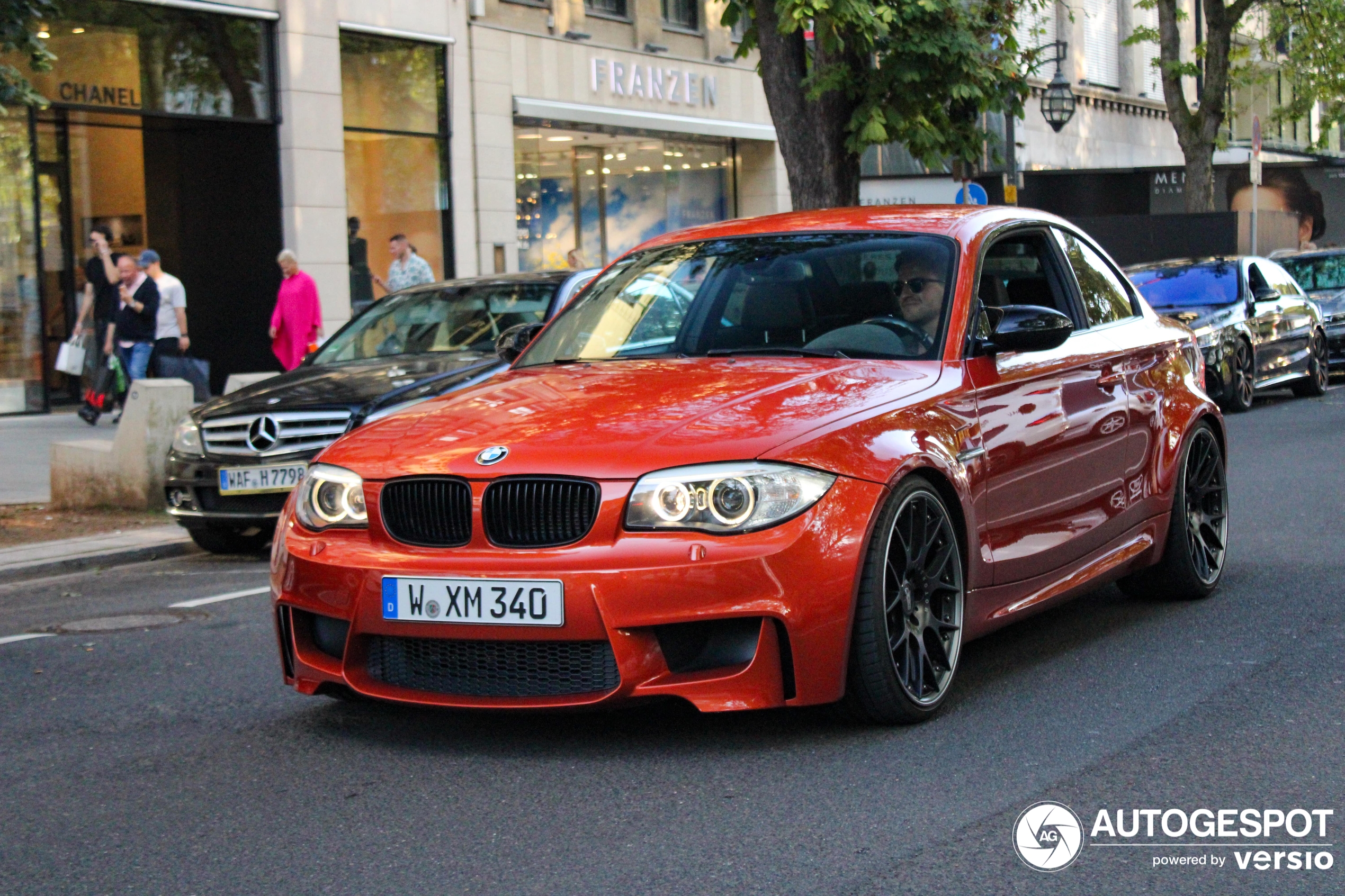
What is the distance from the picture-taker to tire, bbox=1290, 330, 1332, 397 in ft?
62.1

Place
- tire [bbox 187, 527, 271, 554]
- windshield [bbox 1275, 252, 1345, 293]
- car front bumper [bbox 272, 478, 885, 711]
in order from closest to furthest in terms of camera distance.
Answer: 1. car front bumper [bbox 272, 478, 885, 711]
2. tire [bbox 187, 527, 271, 554]
3. windshield [bbox 1275, 252, 1345, 293]

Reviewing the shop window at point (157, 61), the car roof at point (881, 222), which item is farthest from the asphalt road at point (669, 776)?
the shop window at point (157, 61)

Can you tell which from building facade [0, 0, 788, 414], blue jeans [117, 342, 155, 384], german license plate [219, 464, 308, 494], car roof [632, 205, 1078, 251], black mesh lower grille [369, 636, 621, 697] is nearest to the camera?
black mesh lower grille [369, 636, 621, 697]

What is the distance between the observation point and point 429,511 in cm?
491

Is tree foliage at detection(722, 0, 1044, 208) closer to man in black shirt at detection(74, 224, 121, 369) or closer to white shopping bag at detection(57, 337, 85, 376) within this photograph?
man in black shirt at detection(74, 224, 121, 369)

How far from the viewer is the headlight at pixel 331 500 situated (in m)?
5.05

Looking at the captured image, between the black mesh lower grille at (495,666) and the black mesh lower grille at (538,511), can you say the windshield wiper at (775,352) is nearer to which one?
the black mesh lower grille at (538,511)

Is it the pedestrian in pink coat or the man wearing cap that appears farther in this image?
the man wearing cap

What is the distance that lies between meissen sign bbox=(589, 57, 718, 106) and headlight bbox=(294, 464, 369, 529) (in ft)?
70.3

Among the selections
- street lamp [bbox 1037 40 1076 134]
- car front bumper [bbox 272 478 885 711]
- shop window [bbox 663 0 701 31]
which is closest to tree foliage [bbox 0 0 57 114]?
car front bumper [bbox 272 478 885 711]

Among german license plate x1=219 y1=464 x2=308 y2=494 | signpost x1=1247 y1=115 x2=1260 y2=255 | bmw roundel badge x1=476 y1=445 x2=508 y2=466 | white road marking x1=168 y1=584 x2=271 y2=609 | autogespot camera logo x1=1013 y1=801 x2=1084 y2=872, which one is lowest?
autogespot camera logo x1=1013 y1=801 x2=1084 y2=872

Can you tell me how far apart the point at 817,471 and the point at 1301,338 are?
50.3 feet

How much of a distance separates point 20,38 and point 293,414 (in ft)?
9.32

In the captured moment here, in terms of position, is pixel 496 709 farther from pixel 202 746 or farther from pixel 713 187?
pixel 713 187
